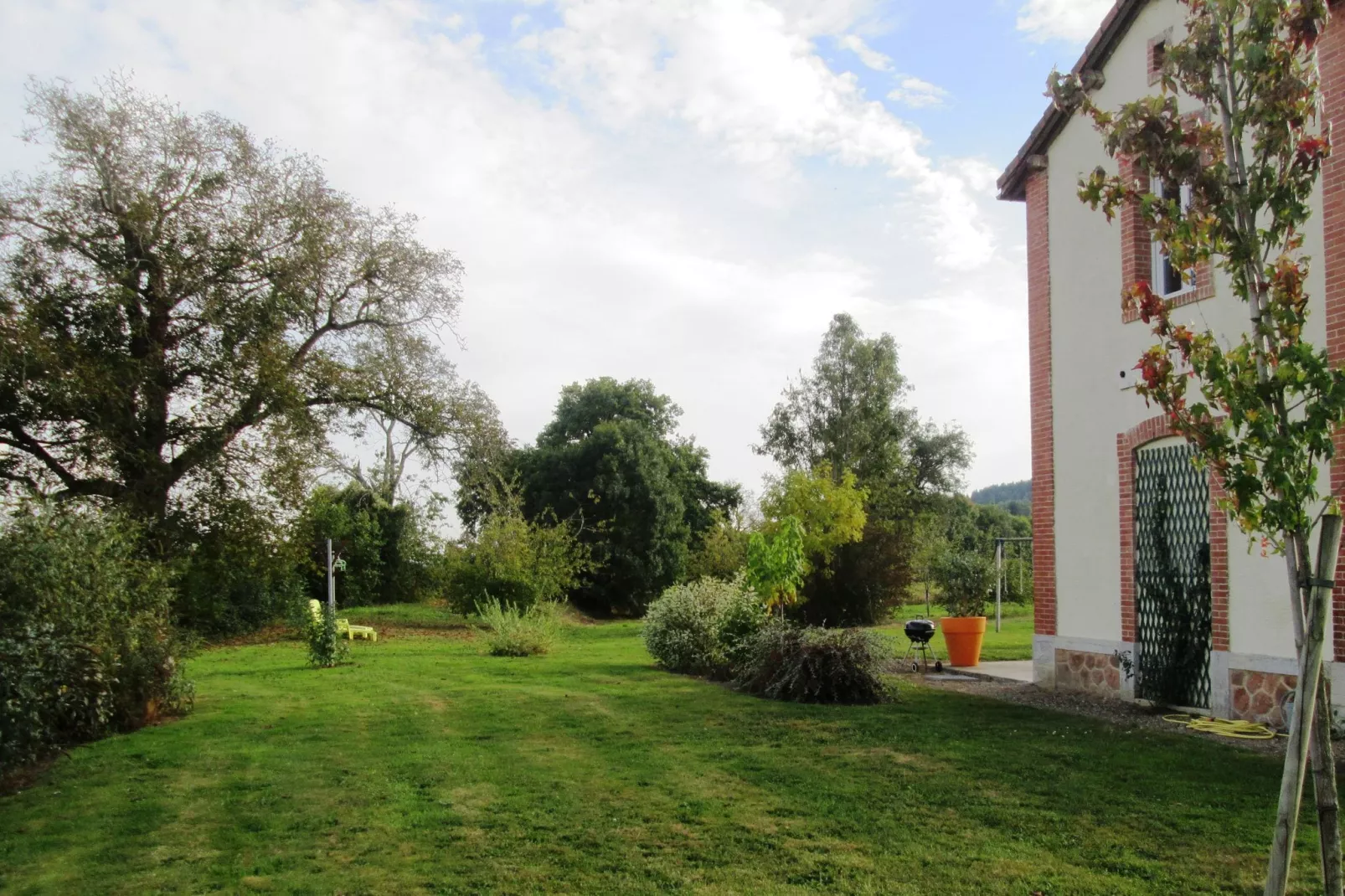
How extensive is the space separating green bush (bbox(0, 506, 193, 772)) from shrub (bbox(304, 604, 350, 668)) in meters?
4.90

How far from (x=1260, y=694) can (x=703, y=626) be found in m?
7.52

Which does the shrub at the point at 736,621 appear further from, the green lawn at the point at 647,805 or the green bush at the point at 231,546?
the green bush at the point at 231,546

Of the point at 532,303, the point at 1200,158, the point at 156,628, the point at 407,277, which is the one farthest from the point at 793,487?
the point at 1200,158

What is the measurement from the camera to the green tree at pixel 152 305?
1259 cm

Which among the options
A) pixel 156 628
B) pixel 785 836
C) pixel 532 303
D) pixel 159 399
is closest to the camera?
pixel 785 836

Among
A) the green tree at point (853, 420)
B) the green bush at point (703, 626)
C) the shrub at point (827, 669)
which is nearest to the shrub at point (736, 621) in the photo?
the green bush at point (703, 626)

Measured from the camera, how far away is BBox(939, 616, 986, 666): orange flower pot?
15.3m

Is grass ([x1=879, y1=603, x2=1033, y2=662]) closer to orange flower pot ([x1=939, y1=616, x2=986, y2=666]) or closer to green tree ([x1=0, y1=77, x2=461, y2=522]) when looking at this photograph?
orange flower pot ([x1=939, y1=616, x2=986, y2=666])

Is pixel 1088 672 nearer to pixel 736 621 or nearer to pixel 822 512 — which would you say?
pixel 736 621

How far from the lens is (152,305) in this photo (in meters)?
13.2

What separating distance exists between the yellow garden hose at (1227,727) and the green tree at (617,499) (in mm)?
23191

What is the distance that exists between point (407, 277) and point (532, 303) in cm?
236

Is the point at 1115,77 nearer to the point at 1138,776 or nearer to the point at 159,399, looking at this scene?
the point at 1138,776

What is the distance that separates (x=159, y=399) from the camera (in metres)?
13.0
